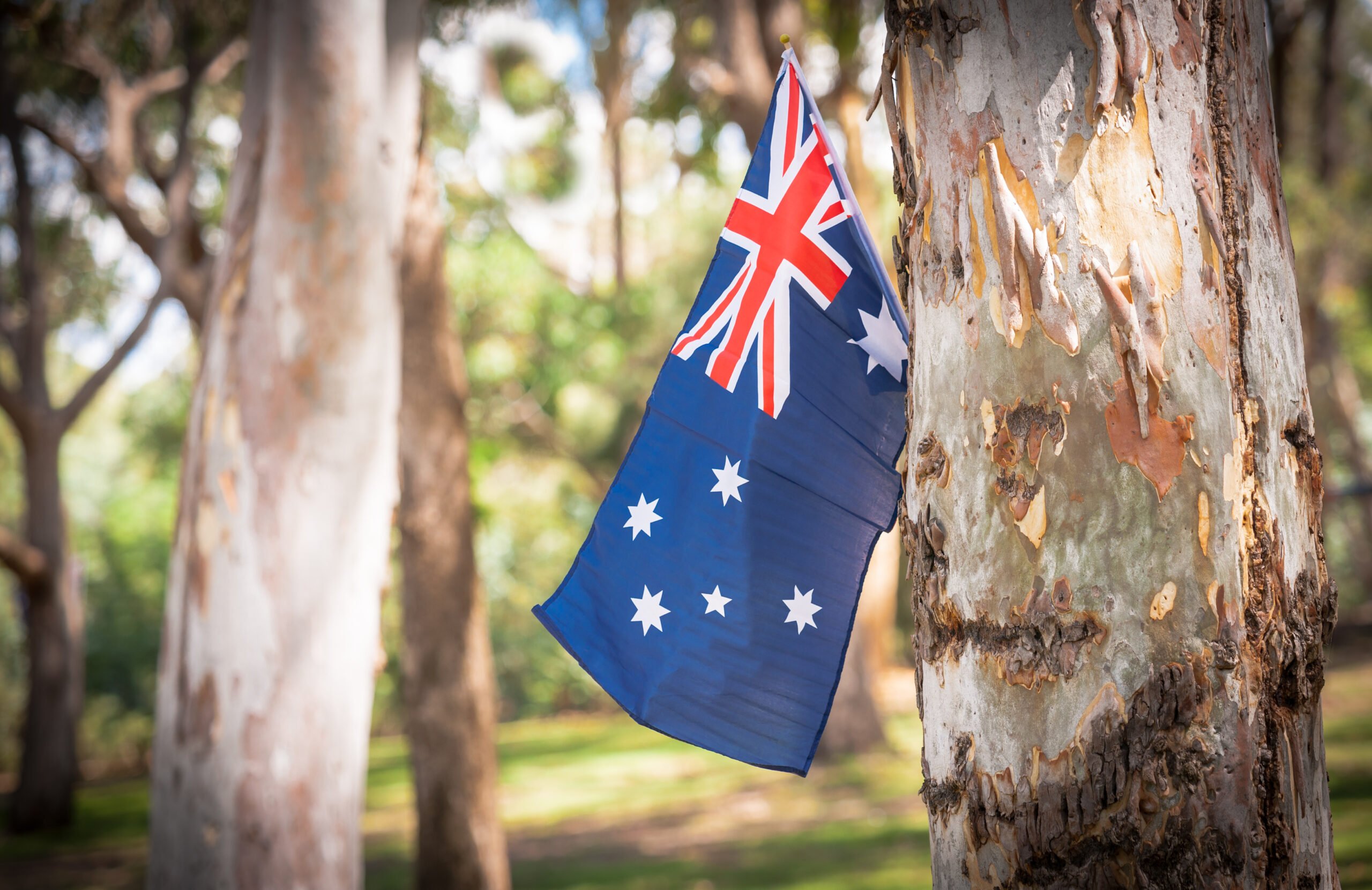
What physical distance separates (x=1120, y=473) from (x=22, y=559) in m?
10.7

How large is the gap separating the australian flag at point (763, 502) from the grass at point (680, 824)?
4.06 metres

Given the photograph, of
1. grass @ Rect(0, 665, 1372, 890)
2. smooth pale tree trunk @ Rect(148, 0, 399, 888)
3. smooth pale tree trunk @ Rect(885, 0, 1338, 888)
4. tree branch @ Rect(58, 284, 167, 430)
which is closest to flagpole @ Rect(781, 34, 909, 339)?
smooth pale tree trunk @ Rect(885, 0, 1338, 888)

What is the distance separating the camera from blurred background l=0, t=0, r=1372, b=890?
827 cm

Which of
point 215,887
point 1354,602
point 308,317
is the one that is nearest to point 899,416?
point 308,317

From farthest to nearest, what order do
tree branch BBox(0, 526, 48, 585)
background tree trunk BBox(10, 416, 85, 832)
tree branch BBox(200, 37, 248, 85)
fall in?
background tree trunk BBox(10, 416, 85, 832) < tree branch BBox(200, 37, 248, 85) < tree branch BBox(0, 526, 48, 585)

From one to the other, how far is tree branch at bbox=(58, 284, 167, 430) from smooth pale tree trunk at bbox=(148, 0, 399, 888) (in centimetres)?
554

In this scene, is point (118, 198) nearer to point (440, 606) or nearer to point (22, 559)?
point (22, 559)

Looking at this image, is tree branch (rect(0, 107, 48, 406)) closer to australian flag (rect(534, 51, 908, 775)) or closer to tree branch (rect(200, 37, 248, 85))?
tree branch (rect(200, 37, 248, 85))

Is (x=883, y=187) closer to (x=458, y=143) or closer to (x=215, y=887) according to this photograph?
(x=458, y=143)

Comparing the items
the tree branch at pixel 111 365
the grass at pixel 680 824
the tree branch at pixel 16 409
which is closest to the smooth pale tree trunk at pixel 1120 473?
the grass at pixel 680 824

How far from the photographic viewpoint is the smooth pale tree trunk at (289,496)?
10.4ft

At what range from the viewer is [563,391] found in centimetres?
1605

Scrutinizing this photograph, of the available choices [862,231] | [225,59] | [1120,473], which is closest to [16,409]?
[225,59]

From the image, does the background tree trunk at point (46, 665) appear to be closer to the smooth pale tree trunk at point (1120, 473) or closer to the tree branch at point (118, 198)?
the tree branch at point (118, 198)
